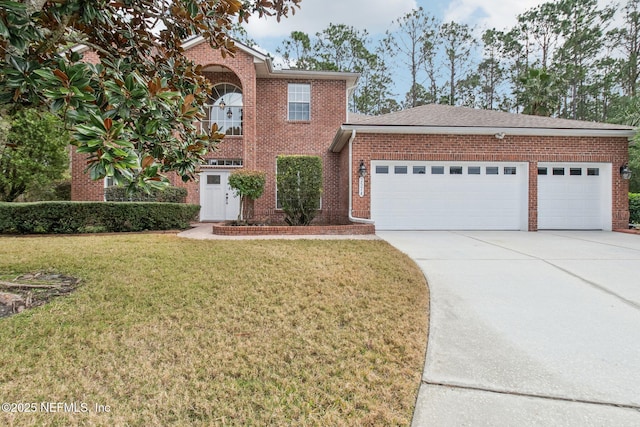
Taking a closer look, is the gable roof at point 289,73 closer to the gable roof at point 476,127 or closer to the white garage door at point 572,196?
the gable roof at point 476,127

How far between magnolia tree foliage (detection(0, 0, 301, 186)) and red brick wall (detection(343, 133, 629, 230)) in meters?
6.07

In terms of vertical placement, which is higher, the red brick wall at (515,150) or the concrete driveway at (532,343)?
the red brick wall at (515,150)

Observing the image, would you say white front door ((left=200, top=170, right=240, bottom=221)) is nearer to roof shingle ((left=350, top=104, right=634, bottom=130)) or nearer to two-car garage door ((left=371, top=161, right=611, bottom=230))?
roof shingle ((left=350, top=104, right=634, bottom=130))

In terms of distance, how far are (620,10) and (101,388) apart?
33.1 metres

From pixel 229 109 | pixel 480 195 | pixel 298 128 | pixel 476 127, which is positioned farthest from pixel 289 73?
pixel 480 195

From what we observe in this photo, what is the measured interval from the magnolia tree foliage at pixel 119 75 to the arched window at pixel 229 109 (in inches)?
350

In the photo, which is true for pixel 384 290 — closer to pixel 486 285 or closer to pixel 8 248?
pixel 486 285

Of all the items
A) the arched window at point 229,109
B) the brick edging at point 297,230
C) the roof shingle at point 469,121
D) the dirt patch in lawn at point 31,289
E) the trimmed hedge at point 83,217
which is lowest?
the dirt patch in lawn at point 31,289

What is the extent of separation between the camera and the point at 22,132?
11.9 metres

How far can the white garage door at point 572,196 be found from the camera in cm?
978

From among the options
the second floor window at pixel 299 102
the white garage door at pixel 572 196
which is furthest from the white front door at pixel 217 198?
the white garage door at pixel 572 196

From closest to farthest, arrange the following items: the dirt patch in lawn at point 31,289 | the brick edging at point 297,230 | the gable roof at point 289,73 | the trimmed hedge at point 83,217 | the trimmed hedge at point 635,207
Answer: the dirt patch in lawn at point 31,289 < the brick edging at point 297,230 < the trimmed hedge at point 83,217 < the trimmed hedge at point 635,207 < the gable roof at point 289,73

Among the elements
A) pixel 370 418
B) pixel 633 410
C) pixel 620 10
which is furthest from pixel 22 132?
pixel 620 10

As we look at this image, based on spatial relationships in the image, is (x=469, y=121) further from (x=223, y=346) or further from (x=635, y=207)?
(x=223, y=346)
